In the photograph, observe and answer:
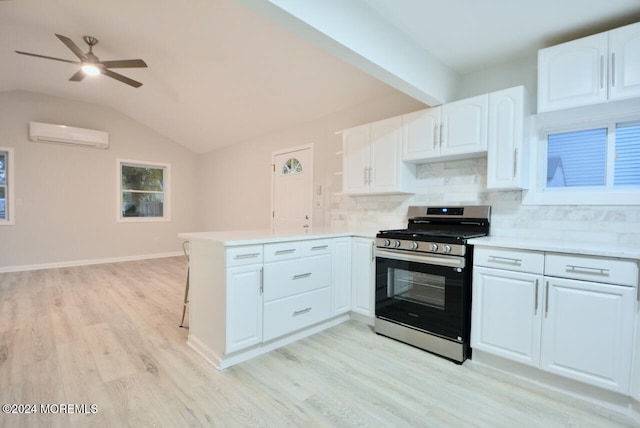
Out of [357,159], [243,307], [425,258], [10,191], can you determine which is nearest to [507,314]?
[425,258]

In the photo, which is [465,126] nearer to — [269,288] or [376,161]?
[376,161]

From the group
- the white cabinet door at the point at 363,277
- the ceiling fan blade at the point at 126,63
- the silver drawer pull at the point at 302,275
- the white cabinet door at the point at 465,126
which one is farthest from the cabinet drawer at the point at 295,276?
the ceiling fan blade at the point at 126,63

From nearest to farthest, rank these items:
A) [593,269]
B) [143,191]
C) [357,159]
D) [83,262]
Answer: [593,269] → [357,159] → [83,262] → [143,191]

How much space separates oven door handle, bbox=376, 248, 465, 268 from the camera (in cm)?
230

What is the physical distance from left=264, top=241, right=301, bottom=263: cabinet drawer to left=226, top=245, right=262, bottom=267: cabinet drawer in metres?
0.08

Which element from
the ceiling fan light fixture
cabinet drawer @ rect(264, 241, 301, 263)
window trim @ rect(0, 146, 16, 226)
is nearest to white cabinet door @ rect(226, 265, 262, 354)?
cabinet drawer @ rect(264, 241, 301, 263)

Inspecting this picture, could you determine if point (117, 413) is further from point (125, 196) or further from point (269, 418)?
point (125, 196)

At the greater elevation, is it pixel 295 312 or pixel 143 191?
pixel 143 191

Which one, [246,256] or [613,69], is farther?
[246,256]

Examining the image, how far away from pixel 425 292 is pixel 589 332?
A: 3.37ft

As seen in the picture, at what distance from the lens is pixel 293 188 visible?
4832 mm

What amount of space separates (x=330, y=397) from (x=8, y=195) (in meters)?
6.54

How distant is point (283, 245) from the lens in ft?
8.25

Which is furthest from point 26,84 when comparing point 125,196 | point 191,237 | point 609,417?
point 609,417
